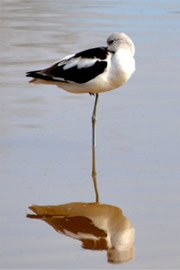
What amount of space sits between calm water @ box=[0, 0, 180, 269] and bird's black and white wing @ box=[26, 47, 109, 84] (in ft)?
1.65

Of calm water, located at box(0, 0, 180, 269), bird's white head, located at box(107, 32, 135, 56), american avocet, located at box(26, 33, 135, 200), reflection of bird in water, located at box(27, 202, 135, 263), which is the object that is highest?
bird's white head, located at box(107, 32, 135, 56)

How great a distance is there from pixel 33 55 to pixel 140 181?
506cm

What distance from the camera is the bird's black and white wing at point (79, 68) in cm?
901

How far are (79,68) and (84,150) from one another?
2.49 feet

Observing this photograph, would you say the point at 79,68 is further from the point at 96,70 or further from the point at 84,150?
the point at 84,150

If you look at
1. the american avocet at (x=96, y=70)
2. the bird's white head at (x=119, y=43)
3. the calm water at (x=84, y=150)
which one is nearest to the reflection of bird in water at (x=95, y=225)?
the calm water at (x=84, y=150)

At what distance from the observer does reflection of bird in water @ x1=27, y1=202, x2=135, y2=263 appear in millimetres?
6676

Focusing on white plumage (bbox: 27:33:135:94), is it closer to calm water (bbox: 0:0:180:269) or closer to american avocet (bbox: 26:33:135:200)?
american avocet (bbox: 26:33:135:200)

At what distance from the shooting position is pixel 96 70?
29.6 ft

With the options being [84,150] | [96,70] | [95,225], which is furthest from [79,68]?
[95,225]

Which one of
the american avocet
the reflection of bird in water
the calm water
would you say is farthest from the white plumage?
the reflection of bird in water

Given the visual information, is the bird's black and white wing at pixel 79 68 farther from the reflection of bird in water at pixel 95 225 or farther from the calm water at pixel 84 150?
the reflection of bird in water at pixel 95 225

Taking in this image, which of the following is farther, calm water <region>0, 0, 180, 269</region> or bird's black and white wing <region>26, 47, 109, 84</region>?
bird's black and white wing <region>26, 47, 109, 84</region>

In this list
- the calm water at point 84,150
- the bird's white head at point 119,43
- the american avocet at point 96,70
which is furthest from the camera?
the bird's white head at point 119,43
